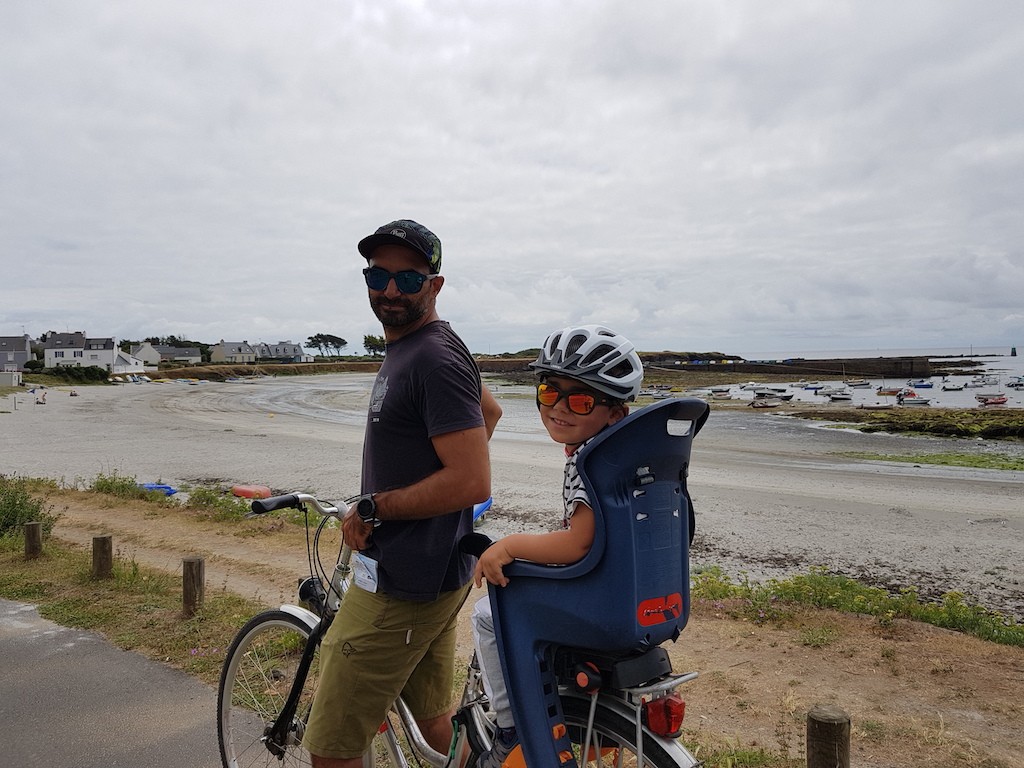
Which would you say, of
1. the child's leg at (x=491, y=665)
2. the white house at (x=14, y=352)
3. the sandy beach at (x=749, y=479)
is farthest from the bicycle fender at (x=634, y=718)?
the white house at (x=14, y=352)

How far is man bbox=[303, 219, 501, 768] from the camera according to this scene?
237 cm

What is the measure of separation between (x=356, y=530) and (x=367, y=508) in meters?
0.12

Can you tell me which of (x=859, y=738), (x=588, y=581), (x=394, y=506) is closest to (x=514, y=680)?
(x=588, y=581)

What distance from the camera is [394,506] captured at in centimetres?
238

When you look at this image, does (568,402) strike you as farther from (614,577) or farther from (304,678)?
(304,678)

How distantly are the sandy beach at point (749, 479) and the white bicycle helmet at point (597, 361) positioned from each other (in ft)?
30.0

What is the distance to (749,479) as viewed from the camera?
2027cm

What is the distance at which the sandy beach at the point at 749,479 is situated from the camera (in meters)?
11.7

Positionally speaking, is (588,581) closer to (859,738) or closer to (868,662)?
(859,738)

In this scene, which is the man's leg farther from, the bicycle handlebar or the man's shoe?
the bicycle handlebar

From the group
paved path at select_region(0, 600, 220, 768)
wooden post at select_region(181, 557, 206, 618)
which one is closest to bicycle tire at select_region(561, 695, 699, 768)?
paved path at select_region(0, 600, 220, 768)

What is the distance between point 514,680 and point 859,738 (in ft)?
11.4

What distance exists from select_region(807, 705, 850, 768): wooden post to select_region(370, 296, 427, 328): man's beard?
2.17 m

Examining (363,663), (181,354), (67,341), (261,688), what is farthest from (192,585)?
(181,354)
